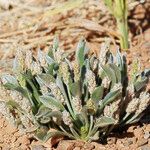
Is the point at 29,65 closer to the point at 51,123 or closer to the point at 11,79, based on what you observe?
the point at 11,79

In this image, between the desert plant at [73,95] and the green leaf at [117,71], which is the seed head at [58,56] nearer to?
the desert plant at [73,95]

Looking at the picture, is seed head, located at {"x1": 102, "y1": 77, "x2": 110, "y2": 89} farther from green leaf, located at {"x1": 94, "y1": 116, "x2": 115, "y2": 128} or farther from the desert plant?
green leaf, located at {"x1": 94, "y1": 116, "x2": 115, "y2": 128}

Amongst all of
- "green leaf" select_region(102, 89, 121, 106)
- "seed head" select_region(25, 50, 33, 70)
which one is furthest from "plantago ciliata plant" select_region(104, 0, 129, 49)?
"green leaf" select_region(102, 89, 121, 106)

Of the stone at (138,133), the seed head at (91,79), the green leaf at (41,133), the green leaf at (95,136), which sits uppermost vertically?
the seed head at (91,79)

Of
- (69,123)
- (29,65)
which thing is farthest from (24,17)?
(69,123)

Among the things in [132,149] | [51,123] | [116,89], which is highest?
[116,89]

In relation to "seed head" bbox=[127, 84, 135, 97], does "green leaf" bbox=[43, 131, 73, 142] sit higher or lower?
lower

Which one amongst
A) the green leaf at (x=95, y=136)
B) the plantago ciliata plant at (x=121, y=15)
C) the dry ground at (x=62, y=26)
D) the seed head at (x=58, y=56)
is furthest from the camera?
the dry ground at (x=62, y=26)

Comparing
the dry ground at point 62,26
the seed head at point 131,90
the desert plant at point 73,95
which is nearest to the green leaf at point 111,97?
the desert plant at point 73,95
